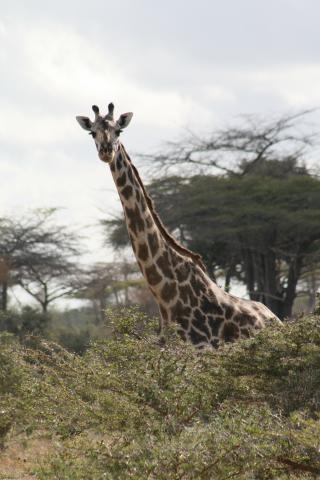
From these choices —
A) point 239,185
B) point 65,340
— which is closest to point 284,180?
point 239,185

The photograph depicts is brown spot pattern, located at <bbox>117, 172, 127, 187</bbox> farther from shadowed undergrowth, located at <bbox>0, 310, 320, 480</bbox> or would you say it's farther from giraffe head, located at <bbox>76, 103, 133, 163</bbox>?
shadowed undergrowth, located at <bbox>0, 310, 320, 480</bbox>

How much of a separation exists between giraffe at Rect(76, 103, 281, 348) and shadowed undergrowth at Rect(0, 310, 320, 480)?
1996mm

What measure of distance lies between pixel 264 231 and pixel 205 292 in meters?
20.5

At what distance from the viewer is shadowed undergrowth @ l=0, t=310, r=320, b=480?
639 cm

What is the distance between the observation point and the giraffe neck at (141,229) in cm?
1098

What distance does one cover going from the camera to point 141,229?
36.3 ft

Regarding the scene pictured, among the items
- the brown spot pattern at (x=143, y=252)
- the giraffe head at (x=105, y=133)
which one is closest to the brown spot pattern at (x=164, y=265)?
the brown spot pattern at (x=143, y=252)

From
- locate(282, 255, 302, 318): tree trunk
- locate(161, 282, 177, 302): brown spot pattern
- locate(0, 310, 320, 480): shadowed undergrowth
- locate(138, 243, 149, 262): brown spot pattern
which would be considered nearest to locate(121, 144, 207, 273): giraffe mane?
locate(138, 243, 149, 262): brown spot pattern

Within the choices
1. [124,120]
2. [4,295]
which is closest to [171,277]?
[124,120]

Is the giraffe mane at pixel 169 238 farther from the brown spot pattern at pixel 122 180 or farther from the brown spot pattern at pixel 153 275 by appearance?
the brown spot pattern at pixel 153 275

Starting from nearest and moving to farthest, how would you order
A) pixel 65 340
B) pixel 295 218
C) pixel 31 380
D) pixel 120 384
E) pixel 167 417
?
pixel 167 417 < pixel 120 384 < pixel 31 380 < pixel 65 340 < pixel 295 218

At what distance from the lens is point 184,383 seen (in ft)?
24.4

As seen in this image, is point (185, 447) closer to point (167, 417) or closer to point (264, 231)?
point (167, 417)

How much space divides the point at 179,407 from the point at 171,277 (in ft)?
12.1
